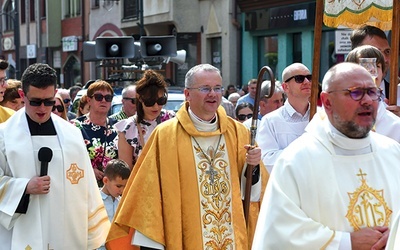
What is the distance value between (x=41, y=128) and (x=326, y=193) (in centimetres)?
254

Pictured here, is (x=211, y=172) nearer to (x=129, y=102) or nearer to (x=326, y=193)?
(x=326, y=193)

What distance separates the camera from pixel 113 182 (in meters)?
7.27

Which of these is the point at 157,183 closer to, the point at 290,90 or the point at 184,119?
the point at 184,119

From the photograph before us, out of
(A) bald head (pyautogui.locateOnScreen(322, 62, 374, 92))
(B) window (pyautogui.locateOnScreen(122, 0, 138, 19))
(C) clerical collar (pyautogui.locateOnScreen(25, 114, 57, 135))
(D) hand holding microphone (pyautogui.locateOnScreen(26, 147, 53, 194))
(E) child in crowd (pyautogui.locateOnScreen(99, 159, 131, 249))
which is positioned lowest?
(E) child in crowd (pyautogui.locateOnScreen(99, 159, 131, 249))

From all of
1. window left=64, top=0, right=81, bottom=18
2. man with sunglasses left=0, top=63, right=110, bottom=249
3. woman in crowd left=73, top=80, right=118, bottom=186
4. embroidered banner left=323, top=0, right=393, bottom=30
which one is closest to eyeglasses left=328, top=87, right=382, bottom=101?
man with sunglasses left=0, top=63, right=110, bottom=249

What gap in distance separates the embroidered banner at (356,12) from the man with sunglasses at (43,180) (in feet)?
7.21

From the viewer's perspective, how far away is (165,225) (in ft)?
20.0

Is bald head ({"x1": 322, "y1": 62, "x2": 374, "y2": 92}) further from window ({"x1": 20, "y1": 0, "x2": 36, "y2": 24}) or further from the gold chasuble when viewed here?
window ({"x1": 20, "y1": 0, "x2": 36, "y2": 24})

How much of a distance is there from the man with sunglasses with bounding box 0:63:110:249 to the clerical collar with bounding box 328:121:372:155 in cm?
227

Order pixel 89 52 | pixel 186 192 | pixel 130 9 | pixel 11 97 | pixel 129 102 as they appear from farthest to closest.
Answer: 1. pixel 130 9
2. pixel 89 52
3. pixel 129 102
4. pixel 11 97
5. pixel 186 192

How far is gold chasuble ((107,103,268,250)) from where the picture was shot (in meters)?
6.11

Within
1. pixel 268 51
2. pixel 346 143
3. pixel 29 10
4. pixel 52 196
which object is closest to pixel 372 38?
pixel 346 143

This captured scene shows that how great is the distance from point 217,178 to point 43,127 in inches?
48.6

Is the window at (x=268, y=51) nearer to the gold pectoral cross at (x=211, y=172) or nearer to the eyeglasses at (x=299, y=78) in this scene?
the eyeglasses at (x=299, y=78)
